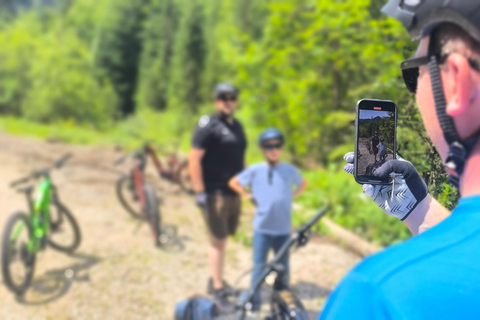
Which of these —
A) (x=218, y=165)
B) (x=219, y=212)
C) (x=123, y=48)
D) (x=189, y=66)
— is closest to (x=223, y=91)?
(x=218, y=165)

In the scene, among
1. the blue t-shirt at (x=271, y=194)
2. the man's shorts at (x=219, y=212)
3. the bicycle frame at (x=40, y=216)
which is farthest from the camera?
the bicycle frame at (x=40, y=216)

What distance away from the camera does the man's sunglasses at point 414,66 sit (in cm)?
75

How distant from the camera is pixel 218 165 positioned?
449 cm

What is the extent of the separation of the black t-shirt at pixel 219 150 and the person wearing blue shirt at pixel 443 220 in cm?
350

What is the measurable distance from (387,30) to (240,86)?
10404mm

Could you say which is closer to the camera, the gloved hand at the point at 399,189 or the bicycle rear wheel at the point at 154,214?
the gloved hand at the point at 399,189

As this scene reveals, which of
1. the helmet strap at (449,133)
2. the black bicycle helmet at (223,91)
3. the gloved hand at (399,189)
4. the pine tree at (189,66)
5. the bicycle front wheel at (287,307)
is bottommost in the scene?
the pine tree at (189,66)

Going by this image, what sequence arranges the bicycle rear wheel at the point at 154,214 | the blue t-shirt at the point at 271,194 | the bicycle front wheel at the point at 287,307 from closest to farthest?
1. the bicycle front wheel at the point at 287,307
2. the blue t-shirt at the point at 271,194
3. the bicycle rear wheel at the point at 154,214

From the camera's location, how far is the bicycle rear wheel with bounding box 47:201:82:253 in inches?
226

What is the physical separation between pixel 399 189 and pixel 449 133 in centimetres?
A: 35

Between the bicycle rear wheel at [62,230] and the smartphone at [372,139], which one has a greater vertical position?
the smartphone at [372,139]

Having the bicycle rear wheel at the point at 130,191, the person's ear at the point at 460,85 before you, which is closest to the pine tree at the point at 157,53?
the bicycle rear wheel at the point at 130,191

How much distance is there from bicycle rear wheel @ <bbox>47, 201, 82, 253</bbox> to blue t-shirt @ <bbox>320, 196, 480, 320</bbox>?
5.55 metres

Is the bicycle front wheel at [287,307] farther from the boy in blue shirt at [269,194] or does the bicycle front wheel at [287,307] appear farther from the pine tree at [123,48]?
the pine tree at [123,48]
